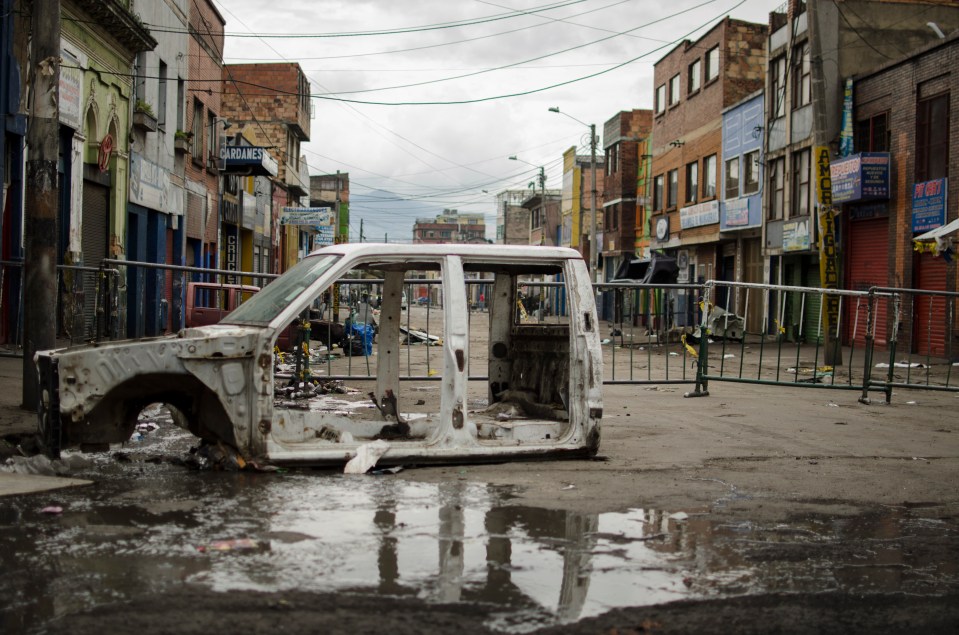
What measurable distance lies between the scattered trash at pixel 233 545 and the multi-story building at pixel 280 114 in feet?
141

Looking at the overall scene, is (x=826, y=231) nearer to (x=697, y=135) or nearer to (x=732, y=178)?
(x=732, y=178)

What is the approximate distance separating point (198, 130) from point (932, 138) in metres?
20.6

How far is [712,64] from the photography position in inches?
1519

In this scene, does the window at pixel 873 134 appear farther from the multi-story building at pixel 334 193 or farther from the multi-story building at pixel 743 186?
the multi-story building at pixel 334 193

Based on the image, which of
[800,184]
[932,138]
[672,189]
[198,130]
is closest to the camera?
[932,138]

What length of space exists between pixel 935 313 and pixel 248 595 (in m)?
21.9

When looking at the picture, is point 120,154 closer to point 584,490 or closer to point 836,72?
point 584,490

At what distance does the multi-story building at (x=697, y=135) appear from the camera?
3694 centimetres

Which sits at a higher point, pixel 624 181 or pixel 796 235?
pixel 624 181

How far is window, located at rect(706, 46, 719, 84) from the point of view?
124ft

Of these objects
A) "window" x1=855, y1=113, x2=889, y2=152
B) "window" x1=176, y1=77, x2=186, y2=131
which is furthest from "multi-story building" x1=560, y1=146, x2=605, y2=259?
"window" x1=176, y1=77, x2=186, y2=131

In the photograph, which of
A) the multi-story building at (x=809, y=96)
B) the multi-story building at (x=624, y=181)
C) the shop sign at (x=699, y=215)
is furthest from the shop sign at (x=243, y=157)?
the multi-story building at (x=624, y=181)

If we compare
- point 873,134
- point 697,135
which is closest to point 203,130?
point 873,134

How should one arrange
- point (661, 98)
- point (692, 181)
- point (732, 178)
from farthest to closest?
point (661, 98) < point (692, 181) < point (732, 178)
